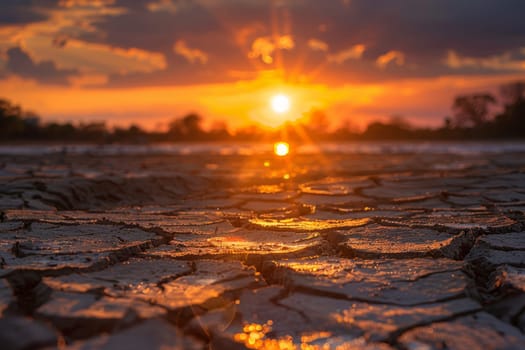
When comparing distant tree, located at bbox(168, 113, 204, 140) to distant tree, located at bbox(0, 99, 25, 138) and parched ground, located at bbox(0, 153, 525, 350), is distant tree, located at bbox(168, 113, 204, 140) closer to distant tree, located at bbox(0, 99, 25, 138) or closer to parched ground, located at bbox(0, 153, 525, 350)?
distant tree, located at bbox(0, 99, 25, 138)

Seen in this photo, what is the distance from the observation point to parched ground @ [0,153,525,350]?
57.2 inches

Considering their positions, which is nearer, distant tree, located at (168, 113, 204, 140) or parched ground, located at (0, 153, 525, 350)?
parched ground, located at (0, 153, 525, 350)

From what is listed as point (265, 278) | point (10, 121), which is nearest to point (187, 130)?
point (10, 121)

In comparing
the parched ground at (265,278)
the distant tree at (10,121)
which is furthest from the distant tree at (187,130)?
the parched ground at (265,278)

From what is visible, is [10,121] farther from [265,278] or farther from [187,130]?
[265,278]

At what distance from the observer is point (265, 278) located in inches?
76.5

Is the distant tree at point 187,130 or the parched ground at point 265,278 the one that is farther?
the distant tree at point 187,130

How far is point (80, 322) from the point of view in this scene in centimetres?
149

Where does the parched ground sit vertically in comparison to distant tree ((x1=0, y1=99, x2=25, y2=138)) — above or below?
below

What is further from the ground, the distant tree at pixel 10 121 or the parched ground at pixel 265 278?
the distant tree at pixel 10 121

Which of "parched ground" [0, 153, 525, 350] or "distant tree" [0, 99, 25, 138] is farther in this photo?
"distant tree" [0, 99, 25, 138]

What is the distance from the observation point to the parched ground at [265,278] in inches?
57.2

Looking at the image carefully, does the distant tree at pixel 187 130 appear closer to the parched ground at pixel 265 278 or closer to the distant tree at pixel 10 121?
the distant tree at pixel 10 121

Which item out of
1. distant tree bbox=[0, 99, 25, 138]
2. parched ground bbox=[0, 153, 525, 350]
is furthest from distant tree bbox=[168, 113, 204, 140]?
parched ground bbox=[0, 153, 525, 350]
